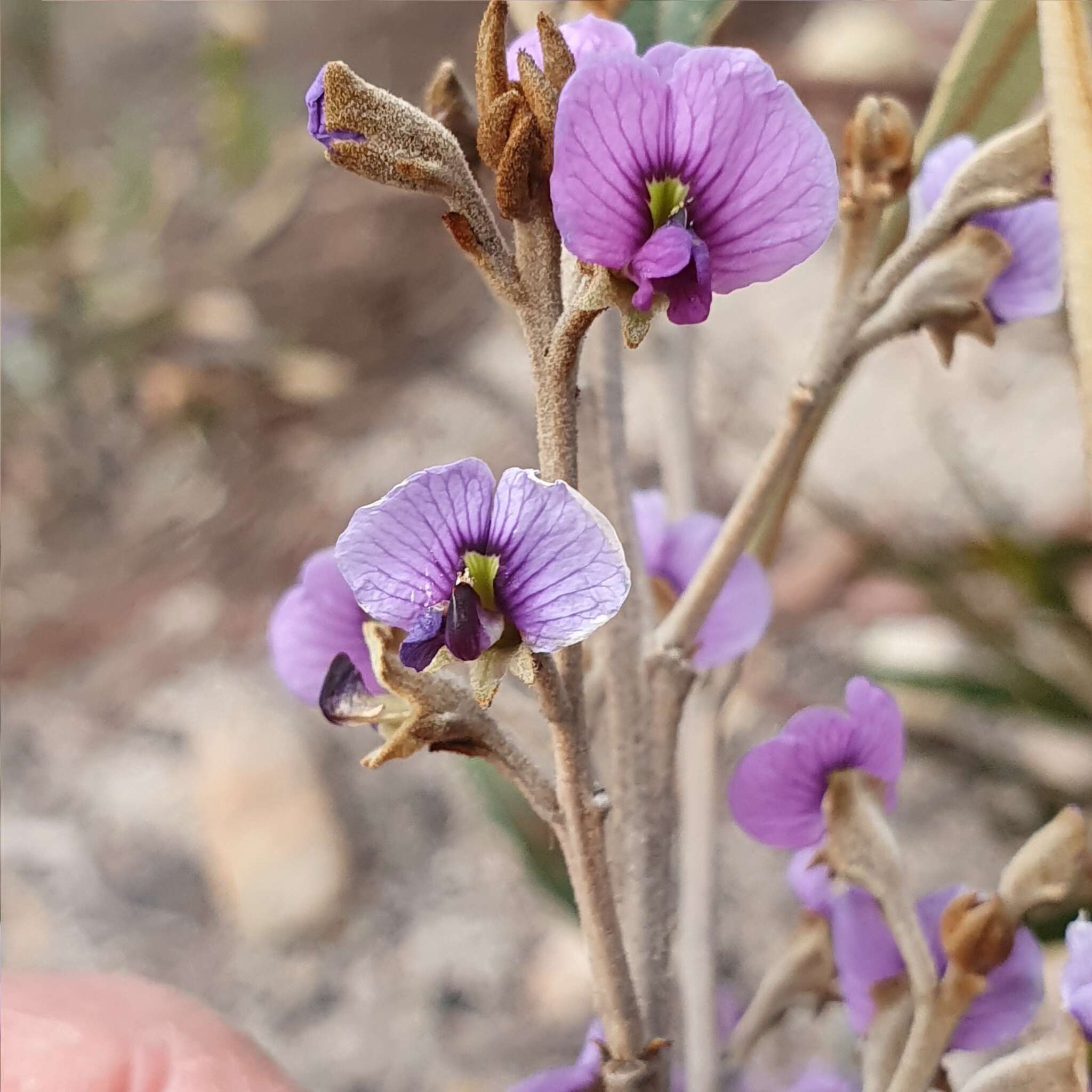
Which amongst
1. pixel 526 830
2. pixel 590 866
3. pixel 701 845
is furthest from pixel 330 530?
pixel 590 866

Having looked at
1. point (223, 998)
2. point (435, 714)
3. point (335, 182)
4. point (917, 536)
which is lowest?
point (223, 998)

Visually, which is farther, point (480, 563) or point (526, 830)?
point (526, 830)

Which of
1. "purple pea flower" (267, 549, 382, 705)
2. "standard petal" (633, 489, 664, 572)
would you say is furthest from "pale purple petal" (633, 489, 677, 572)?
"purple pea flower" (267, 549, 382, 705)

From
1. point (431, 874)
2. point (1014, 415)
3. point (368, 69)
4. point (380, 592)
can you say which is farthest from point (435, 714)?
point (368, 69)

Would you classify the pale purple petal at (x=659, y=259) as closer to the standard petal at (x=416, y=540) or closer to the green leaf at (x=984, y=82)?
the standard petal at (x=416, y=540)

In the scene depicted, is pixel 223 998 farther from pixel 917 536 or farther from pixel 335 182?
pixel 335 182

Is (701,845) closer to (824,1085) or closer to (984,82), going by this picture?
(824,1085)
